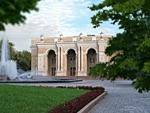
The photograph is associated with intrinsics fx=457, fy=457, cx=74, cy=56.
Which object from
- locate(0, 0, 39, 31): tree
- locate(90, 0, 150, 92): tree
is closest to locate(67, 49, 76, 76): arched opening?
locate(90, 0, 150, 92): tree

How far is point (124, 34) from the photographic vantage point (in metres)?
8.44

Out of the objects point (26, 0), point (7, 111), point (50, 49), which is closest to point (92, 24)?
point (26, 0)

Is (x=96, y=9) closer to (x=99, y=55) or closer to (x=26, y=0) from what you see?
(x=26, y=0)

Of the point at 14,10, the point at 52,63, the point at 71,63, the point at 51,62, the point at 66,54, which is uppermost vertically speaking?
the point at 66,54

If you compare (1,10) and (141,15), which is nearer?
(1,10)

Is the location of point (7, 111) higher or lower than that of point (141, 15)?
lower

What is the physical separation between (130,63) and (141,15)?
104cm

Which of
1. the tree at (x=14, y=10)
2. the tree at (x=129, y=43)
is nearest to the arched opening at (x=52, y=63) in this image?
the tree at (x=129, y=43)

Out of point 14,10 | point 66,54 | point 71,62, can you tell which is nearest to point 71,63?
point 71,62

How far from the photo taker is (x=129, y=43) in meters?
8.20

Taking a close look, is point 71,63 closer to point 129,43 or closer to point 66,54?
point 66,54

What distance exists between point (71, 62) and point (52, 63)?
5275mm

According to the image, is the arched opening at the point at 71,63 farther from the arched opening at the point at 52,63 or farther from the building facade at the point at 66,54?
the arched opening at the point at 52,63

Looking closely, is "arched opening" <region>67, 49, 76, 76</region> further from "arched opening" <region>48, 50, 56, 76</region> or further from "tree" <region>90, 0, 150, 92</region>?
"tree" <region>90, 0, 150, 92</region>
